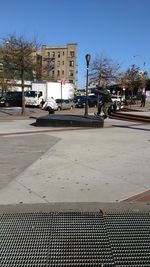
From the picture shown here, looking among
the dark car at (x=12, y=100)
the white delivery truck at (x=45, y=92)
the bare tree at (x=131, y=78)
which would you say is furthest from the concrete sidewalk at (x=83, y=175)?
the bare tree at (x=131, y=78)

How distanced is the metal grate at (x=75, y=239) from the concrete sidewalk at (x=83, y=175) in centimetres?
99

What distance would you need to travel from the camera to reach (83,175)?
24.7ft

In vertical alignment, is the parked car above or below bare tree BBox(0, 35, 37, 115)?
below

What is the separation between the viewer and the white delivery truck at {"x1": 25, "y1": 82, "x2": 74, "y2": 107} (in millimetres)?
45688

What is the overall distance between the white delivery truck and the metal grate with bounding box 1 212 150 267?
4084cm

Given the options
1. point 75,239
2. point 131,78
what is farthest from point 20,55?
point 131,78

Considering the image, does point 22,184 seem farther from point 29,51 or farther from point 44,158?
point 29,51

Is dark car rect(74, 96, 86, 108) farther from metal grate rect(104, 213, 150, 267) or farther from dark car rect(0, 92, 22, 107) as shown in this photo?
metal grate rect(104, 213, 150, 267)

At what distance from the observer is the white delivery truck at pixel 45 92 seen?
4569 centimetres

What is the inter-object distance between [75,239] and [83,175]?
134 inches

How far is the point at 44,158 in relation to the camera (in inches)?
365

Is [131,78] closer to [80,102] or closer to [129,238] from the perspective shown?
[80,102]

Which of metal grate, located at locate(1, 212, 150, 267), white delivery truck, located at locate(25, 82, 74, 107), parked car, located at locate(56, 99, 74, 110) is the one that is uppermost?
white delivery truck, located at locate(25, 82, 74, 107)

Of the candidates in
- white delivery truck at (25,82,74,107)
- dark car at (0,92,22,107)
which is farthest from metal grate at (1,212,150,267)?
dark car at (0,92,22,107)
